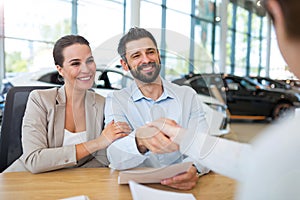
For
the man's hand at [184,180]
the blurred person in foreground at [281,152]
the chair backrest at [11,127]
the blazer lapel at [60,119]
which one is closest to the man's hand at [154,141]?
the man's hand at [184,180]

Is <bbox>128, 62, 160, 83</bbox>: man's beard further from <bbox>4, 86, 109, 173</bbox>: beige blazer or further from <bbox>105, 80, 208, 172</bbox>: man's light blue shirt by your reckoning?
<bbox>4, 86, 109, 173</bbox>: beige blazer

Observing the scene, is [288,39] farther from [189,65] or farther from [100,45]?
[100,45]

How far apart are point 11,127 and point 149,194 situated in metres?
0.66

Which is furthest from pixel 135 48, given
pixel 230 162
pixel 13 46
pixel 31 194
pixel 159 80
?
pixel 13 46

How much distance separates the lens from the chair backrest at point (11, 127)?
100 cm

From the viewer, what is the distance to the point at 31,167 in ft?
2.48

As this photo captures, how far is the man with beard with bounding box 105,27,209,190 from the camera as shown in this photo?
1.69ft

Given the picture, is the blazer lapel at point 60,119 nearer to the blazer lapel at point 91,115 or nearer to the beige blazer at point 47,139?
the beige blazer at point 47,139

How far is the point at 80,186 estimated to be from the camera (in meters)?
0.67

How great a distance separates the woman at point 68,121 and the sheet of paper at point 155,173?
83 mm

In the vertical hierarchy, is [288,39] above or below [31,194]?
above

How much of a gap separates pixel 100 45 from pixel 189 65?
199 millimetres

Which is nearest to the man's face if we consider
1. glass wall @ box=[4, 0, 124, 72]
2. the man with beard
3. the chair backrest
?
the man with beard

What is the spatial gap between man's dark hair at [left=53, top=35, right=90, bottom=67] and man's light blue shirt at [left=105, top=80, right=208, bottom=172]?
0.67 ft
